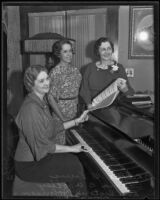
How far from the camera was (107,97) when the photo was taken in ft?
3.14

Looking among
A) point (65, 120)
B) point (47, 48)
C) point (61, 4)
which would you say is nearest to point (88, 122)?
point (65, 120)

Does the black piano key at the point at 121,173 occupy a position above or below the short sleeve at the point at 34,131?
below

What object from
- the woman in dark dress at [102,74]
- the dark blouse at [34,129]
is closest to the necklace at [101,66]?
the woman in dark dress at [102,74]

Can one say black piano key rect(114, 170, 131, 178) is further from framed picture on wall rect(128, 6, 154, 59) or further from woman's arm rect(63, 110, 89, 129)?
framed picture on wall rect(128, 6, 154, 59)

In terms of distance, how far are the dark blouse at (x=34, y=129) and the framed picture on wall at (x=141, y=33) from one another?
37cm

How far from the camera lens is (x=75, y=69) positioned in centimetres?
97

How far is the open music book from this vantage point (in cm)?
94

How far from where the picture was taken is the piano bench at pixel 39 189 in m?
0.95

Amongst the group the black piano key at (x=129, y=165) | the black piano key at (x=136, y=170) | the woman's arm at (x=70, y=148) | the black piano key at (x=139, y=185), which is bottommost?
the black piano key at (x=139, y=185)

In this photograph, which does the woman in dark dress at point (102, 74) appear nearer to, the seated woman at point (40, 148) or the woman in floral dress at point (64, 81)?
the woman in floral dress at point (64, 81)

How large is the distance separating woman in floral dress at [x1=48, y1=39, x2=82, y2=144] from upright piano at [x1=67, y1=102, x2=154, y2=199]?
0.09m

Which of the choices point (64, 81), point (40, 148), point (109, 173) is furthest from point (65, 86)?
point (109, 173)

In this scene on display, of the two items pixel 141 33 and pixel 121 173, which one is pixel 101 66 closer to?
pixel 141 33

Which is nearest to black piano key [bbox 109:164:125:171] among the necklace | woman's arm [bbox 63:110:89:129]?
woman's arm [bbox 63:110:89:129]
